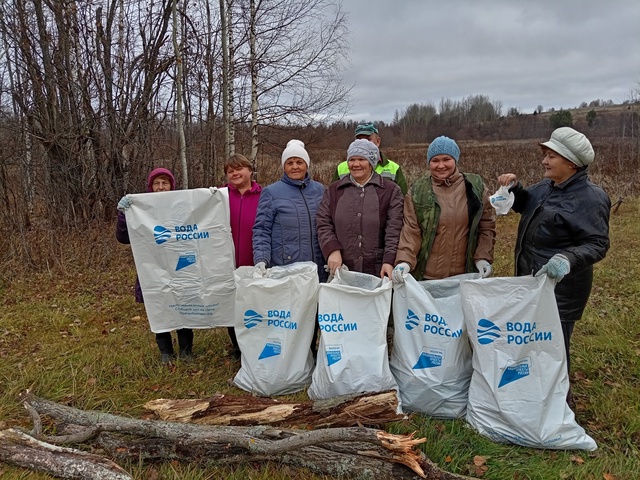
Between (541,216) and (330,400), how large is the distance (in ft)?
4.94

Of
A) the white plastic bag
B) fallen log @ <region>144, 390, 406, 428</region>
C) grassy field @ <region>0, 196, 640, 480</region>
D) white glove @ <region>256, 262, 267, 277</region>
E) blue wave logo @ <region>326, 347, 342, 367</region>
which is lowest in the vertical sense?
grassy field @ <region>0, 196, 640, 480</region>

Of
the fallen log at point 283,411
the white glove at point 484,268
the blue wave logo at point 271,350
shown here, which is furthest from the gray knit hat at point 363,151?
the fallen log at point 283,411

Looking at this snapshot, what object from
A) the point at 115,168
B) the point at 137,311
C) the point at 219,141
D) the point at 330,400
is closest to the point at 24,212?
the point at 115,168

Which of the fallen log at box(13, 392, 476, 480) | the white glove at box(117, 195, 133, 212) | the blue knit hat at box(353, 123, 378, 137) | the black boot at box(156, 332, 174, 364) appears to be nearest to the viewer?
the fallen log at box(13, 392, 476, 480)

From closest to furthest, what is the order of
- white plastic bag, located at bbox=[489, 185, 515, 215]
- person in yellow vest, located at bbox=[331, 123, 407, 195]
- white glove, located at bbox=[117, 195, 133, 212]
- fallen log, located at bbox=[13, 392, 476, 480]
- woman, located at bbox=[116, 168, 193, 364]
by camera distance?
1. fallen log, located at bbox=[13, 392, 476, 480]
2. white plastic bag, located at bbox=[489, 185, 515, 215]
3. white glove, located at bbox=[117, 195, 133, 212]
4. woman, located at bbox=[116, 168, 193, 364]
5. person in yellow vest, located at bbox=[331, 123, 407, 195]

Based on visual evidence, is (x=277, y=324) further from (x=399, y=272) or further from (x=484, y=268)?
(x=484, y=268)

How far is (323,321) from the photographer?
2.64 m

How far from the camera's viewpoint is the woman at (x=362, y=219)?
2789 mm

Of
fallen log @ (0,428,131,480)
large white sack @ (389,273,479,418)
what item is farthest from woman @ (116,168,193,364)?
large white sack @ (389,273,479,418)

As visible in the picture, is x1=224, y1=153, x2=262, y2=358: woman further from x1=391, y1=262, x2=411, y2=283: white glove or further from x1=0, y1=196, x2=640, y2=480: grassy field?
x1=391, y1=262, x2=411, y2=283: white glove

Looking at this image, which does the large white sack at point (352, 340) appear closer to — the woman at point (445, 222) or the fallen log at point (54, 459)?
the woman at point (445, 222)

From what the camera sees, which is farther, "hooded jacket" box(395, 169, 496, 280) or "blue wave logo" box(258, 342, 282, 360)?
"blue wave logo" box(258, 342, 282, 360)

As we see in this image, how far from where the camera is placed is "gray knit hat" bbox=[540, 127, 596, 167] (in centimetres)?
231

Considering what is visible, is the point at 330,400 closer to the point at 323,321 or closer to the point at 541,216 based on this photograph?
the point at 323,321
